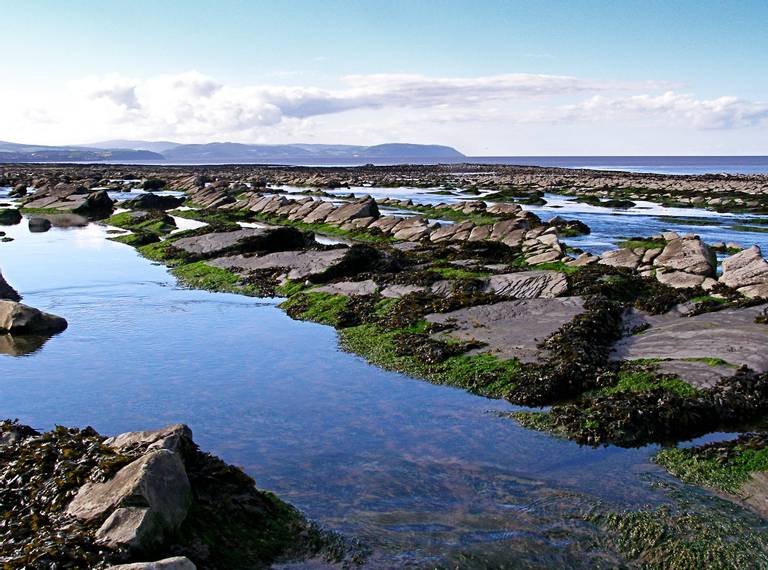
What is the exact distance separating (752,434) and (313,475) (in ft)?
23.1

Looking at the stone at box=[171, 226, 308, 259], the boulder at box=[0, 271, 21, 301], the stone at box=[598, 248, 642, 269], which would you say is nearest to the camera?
the boulder at box=[0, 271, 21, 301]

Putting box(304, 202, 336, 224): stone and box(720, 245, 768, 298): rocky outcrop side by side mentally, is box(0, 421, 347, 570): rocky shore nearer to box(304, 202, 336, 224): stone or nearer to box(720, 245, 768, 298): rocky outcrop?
box(720, 245, 768, 298): rocky outcrop

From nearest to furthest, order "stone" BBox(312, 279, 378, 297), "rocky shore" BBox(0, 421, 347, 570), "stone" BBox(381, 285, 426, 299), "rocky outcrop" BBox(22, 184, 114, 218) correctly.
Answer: "rocky shore" BBox(0, 421, 347, 570)
"stone" BBox(381, 285, 426, 299)
"stone" BBox(312, 279, 378, 297)
"rocky outcrop" BBox(22, 184, 114, 218)

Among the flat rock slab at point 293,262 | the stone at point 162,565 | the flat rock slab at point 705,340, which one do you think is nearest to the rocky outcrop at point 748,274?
the flat rock slab at point 705,340

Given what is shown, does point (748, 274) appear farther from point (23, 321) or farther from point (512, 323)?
point (23, 321)

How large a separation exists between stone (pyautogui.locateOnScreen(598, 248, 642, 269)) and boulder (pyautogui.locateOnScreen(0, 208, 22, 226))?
37970 mm

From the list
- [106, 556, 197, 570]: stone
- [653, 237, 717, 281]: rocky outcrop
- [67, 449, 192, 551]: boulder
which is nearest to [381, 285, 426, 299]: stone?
[653, 237, 717, 281]: rocky outcrop

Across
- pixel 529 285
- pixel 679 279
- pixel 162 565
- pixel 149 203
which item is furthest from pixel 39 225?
pixel 162 565

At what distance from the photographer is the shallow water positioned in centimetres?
911

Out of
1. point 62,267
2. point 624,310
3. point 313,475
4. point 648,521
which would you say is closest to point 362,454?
point 313,475

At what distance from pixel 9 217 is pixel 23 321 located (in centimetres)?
3376

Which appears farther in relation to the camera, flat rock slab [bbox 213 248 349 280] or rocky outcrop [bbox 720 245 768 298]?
flat rock slab [bbox 213 248 349 280]

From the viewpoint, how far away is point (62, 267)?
2933 cm

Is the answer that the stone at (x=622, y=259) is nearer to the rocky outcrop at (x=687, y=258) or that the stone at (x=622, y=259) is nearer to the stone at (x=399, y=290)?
the rocky outcrop at (x=687, y=258)
